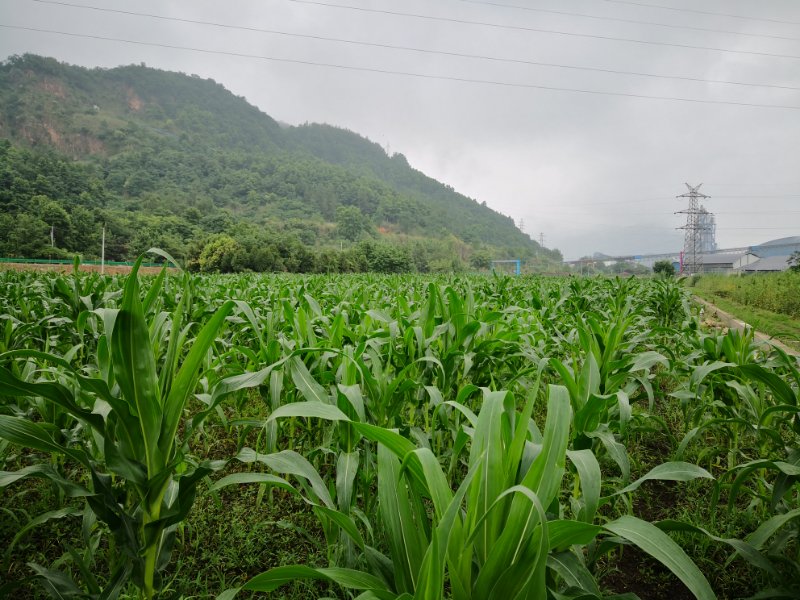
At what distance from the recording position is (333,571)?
836 mm

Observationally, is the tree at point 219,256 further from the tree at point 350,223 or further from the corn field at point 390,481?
the tree at point 350,223

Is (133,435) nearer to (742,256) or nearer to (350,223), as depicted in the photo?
(742,256)

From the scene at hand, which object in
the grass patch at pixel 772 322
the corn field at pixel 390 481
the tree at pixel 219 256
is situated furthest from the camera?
the tree at pixel 219 256

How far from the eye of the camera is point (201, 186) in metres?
91.4

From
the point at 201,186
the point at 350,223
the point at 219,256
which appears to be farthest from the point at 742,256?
the point at 201,186

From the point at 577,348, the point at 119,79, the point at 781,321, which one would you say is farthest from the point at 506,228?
the point at 119,79

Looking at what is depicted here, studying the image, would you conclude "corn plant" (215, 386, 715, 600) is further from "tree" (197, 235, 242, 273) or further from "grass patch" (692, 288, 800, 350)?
"tree" (197, 235, 242, 273)

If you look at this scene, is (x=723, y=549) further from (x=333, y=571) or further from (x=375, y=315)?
(x=375, y=315)

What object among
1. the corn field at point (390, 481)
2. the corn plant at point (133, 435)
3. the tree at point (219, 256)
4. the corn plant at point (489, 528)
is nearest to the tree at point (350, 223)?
the tree at point (219, 256)

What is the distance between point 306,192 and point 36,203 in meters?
64.0

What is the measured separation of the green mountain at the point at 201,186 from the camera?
41406mm

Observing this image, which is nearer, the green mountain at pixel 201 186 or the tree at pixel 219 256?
the tree at pixel 219 256

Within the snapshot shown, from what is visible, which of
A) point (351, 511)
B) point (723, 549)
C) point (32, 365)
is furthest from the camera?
point (32, 365)

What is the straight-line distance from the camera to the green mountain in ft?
136
